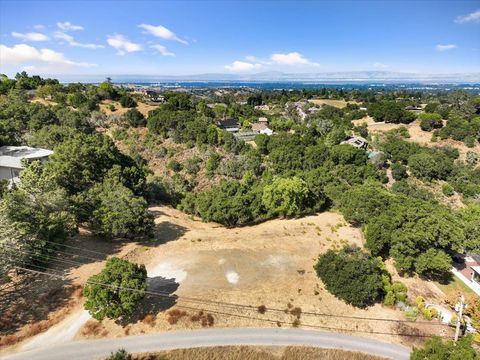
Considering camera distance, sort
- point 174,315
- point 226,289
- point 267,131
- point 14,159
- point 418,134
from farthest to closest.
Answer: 1. point 267,131
2. point 418,134
3. point 14,159
4. point 226,289
5. point 174,315

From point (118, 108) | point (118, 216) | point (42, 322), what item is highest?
point (118, 108)

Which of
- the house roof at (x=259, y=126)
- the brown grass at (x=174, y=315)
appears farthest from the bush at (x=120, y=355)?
the house roof at (x=259, y=126)

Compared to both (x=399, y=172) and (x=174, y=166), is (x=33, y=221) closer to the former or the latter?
(x=174, y=166)

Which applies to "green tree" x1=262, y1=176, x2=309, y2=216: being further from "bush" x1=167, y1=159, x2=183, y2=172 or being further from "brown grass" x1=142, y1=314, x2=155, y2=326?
"bush" x1=167, y1=159, x2=183, y2=172

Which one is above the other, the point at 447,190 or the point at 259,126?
the point at 259,126

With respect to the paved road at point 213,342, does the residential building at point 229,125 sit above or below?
above

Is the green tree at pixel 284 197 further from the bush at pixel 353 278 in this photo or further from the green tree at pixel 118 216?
the green tree at pixel 118 216

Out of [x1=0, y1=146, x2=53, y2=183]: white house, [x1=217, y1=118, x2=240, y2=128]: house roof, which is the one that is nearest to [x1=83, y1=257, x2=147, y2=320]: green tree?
[x1=0, y1=146, x2=53, y2=183]: white house

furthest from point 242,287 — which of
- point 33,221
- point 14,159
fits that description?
point 14,159
